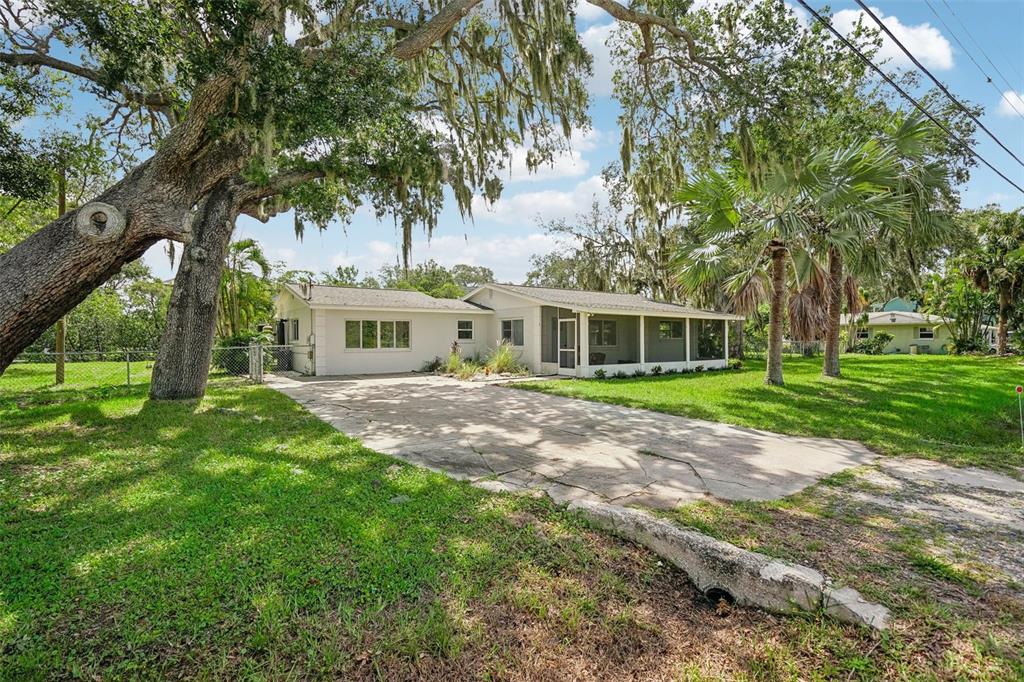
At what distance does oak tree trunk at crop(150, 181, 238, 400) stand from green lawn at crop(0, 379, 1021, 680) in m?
5.01

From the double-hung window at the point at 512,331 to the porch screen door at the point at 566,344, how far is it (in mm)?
1549

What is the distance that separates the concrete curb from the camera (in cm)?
234

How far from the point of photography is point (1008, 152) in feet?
27.6

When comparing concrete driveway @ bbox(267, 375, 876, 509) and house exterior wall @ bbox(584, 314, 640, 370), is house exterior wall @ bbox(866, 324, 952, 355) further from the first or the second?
concrete driveway @ bbox(267, 375, 876, 509)

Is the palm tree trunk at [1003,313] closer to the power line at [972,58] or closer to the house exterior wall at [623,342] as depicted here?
the house exterior wall at [623,342]

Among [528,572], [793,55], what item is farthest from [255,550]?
[793,55]

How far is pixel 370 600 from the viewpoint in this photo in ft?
8.04

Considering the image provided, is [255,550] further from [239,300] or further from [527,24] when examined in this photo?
[239,300]

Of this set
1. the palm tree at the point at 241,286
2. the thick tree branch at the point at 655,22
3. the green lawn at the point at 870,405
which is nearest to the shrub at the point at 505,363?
the green lawn at the point at 870,405

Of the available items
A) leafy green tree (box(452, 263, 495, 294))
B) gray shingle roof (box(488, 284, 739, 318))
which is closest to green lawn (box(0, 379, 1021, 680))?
gray shingle roof (box(488, 284, 739, 318))

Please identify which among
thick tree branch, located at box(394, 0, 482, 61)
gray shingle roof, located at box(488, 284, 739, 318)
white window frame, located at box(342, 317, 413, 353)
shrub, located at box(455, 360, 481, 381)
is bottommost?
shrub, located at box(455, 360, 481, 381)

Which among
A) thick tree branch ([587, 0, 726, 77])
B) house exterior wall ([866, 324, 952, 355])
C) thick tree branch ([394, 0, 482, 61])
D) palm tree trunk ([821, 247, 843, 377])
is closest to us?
thick tree branch ([394, 0, 482, 61])

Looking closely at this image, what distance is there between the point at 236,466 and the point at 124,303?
2946 centimetres

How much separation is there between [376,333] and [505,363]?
471 cm
